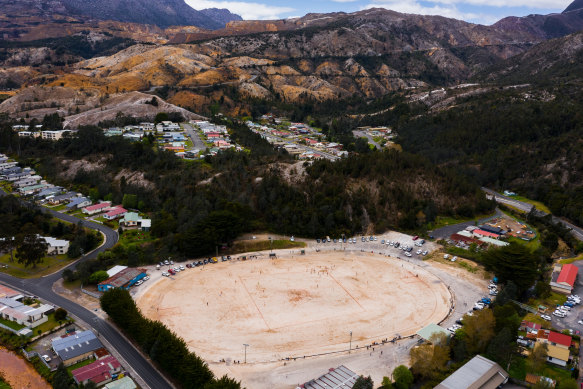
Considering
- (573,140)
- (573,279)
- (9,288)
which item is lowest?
(9,288)

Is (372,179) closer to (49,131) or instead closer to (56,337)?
(56,337)

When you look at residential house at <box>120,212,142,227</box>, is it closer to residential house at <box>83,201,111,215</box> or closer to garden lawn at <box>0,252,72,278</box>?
residential house at <box>83,201,111,215</box>

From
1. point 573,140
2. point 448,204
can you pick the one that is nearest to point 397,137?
point 573,140

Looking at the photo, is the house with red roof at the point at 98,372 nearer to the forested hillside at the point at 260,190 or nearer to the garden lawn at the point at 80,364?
the garden lawn at the point at 80,364

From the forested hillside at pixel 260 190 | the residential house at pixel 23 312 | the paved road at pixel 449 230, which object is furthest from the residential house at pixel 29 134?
the paved road at pixel 449 230

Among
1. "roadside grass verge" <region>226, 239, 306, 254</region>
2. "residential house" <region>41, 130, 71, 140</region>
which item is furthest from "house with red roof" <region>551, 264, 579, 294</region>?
"residential house" <region>41, 130, 71, 140</region>

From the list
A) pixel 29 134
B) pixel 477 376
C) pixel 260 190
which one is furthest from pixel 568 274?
pixel 29 134

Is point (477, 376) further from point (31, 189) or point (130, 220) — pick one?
point (31, 189)
